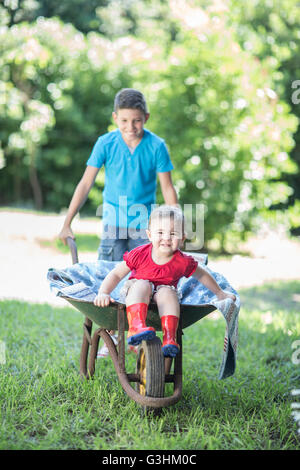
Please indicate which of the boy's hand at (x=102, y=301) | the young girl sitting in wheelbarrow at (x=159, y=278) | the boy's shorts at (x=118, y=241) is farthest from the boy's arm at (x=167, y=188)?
the boy's hand at (x=102, y=301)

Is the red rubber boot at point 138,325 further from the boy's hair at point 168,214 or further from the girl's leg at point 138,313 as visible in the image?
the boy's hair at point 168,214

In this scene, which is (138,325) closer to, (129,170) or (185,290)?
(185,290)

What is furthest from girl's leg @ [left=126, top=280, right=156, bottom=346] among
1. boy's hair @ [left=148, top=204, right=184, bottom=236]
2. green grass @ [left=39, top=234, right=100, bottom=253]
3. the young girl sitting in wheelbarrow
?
green grass @ [left=39, top=234, right=100, bottom=253]

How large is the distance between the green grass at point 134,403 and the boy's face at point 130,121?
1.35 metres

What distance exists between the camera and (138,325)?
2.20m

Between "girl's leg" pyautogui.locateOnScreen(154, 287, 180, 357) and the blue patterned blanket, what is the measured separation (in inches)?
6.9

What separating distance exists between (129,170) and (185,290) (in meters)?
0.81

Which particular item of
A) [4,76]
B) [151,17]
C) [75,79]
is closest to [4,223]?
[4,76]

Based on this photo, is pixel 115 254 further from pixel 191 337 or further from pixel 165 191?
pixel 191 337

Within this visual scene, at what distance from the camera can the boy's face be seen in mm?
2857

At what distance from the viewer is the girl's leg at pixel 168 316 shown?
2207mm

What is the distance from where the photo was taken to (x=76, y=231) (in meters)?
9.54

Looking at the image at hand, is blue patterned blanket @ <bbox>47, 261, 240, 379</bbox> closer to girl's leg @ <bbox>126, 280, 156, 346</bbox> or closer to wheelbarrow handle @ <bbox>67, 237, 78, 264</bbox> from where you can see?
wheelbarrow handle @ <bbox>67, 237, 78, 264</bbox>

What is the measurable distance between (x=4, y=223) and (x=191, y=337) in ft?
17.4
